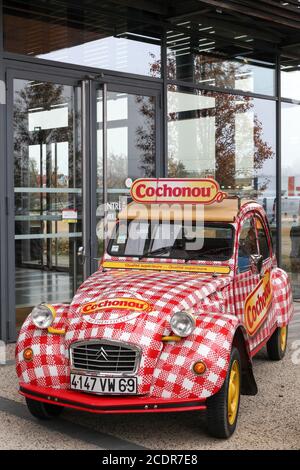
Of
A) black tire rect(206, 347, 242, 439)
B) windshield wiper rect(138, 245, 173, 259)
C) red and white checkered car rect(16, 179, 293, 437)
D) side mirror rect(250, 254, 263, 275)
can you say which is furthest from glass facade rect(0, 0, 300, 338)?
black tire rect(206, 347, 242, 439)

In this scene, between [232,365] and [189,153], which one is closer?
[232,365]

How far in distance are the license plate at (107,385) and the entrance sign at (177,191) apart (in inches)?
80.6

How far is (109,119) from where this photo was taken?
8766mm

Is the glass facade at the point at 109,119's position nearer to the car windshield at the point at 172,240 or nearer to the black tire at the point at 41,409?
the car windshield at the point at 172,240

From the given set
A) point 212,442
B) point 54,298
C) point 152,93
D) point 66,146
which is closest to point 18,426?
point 212,442

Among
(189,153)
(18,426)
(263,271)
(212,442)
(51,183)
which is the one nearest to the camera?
(212,442)

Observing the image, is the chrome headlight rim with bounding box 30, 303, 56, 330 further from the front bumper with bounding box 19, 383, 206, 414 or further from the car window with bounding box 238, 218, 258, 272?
the car window with bounding box 238, 218, 258, 272

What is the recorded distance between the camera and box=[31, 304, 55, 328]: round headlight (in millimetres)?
4883

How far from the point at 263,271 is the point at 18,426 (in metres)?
2.84

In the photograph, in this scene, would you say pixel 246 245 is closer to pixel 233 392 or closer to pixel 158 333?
pixel 233 392

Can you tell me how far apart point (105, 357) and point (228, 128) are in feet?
21.8

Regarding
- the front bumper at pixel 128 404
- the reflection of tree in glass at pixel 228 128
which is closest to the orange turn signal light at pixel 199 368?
the front bumper at pixel 128 404
